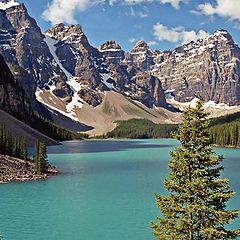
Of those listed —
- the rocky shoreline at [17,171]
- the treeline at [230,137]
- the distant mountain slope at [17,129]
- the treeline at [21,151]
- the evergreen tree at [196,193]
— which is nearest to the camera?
the evergreen tree at [196,193]

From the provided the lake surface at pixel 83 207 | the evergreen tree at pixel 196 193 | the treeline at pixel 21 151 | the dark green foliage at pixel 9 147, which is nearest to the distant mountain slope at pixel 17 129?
the treeline at pixel 21 151

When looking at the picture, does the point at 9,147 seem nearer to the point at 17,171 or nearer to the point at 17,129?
the point at 17,171

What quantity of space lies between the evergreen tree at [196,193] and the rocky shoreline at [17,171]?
5461cm

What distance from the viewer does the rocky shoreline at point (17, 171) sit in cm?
7281

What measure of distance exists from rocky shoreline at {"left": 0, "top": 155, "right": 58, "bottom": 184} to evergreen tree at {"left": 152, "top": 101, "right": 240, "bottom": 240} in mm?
54608

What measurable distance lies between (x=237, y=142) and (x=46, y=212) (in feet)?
505

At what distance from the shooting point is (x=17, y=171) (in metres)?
78.2

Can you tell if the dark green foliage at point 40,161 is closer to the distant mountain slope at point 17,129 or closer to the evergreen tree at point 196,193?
the evergreen tree at point 196,193

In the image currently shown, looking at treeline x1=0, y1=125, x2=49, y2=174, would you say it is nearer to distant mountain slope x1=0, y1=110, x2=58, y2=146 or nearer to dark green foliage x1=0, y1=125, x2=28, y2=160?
dark green foliage x1=0, y1=125, x2=28, y2=160

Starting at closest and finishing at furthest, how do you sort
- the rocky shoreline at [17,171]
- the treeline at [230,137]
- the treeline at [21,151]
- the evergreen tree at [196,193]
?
1. the evergreen tree at [196,193]
2. the rocky shoreline at [17,171]
3. the treeline at [21,151]
4. the treeline at [230,137]

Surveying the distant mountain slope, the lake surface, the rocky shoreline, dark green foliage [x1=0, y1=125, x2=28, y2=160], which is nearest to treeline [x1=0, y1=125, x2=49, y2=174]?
dark green foliage [x1=0, y1=125, x2=28, y2=160]

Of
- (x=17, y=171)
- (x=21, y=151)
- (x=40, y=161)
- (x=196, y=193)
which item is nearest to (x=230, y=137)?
(x=21, y=151)

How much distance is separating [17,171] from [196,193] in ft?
206

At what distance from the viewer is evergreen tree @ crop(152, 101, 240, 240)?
20062mm
